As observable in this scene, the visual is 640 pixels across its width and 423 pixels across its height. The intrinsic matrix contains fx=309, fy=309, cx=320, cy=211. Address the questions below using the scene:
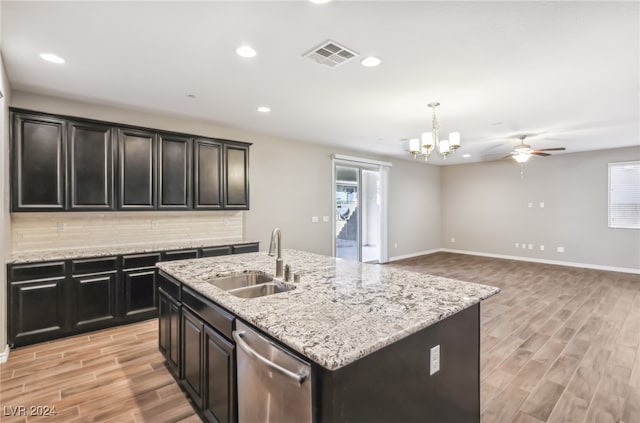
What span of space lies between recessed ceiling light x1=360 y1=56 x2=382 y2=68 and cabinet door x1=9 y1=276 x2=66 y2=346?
12.0 ft

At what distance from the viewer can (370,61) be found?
8.66ft

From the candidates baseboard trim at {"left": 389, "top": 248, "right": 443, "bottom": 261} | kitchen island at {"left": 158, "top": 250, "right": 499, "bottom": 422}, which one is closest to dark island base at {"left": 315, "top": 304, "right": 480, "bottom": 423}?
kitchen island at {"left": 158, "top": 250, "right": 499, "bottom": 422}

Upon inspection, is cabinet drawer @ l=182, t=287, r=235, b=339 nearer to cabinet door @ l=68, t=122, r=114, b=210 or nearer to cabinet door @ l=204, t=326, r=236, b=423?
cabinet door @ l=204, t=326, r=236, b=423

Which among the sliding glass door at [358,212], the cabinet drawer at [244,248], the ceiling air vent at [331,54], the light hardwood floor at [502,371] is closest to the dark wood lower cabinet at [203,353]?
the light hardwood floor at [502,371]

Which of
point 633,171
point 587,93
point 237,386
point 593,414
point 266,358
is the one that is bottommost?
point 593,414

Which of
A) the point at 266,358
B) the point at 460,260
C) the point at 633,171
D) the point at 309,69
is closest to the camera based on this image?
the point at 266,358

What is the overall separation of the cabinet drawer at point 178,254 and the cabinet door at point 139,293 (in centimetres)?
20

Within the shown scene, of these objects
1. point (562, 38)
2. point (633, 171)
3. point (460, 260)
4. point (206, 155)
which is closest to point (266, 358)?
point (562, 38)

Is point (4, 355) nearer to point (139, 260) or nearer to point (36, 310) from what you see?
point (36, 310)

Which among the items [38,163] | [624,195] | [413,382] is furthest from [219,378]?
[624,195]

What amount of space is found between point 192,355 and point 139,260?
79.7 inches

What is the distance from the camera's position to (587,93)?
3363 mm

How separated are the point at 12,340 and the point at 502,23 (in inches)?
196

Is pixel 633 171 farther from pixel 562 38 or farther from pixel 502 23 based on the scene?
pixel 502 23
